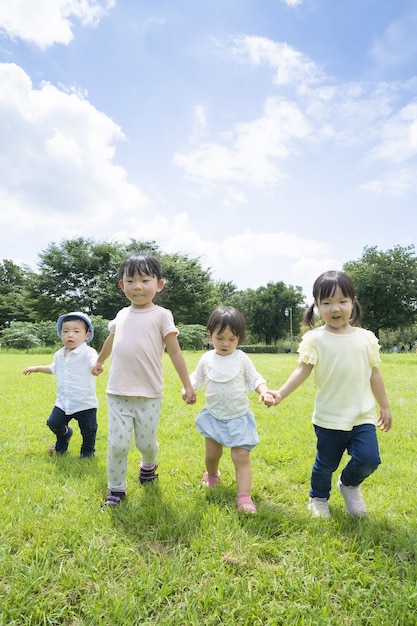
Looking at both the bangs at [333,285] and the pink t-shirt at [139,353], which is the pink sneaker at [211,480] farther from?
the bangs at [333,285]

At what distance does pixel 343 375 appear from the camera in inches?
108

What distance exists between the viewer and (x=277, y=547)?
2.28 m

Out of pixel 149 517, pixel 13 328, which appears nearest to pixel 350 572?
pixel 149 517

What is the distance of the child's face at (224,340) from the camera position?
3.11 m

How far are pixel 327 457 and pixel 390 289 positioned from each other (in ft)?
132

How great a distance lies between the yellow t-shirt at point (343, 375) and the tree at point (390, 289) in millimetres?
38080

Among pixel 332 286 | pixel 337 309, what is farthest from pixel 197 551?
pixel 332 286

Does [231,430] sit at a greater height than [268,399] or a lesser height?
lesser

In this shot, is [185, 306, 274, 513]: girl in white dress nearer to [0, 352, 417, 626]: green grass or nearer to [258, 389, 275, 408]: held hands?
[258, 389, 275, 408]: held hands

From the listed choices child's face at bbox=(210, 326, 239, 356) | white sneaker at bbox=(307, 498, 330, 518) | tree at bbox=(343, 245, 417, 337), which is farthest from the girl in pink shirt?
tree at bbox=(343, 245, 417, 337)

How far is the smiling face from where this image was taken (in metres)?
2.79

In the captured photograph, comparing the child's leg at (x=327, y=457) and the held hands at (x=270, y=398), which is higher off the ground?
the held hands at (x=270, y=398)

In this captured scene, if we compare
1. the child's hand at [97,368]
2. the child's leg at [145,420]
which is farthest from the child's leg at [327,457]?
the child's hand at [97,368]

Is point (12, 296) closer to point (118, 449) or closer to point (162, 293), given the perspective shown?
point (162, 293)
